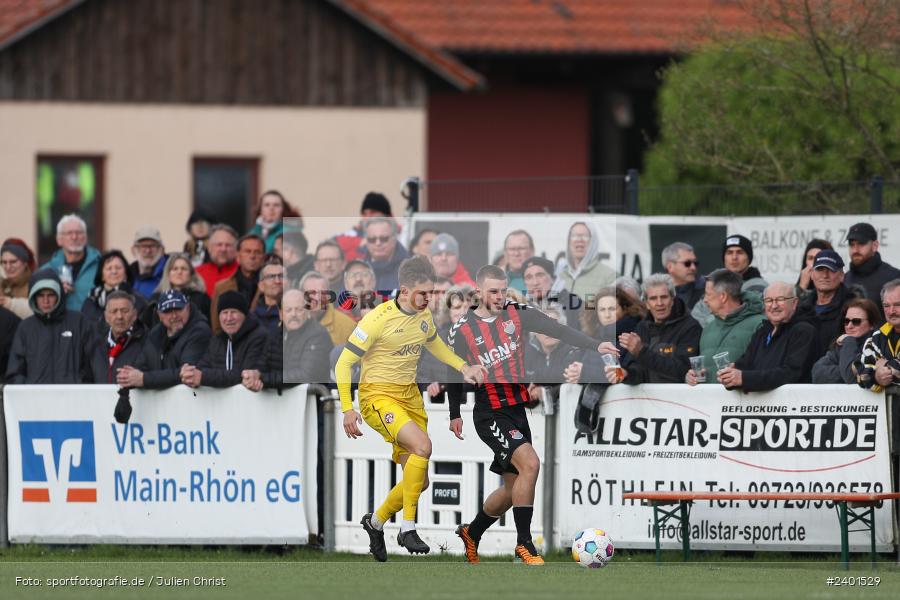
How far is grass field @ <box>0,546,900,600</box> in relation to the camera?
980cm

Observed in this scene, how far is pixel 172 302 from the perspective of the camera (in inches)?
547

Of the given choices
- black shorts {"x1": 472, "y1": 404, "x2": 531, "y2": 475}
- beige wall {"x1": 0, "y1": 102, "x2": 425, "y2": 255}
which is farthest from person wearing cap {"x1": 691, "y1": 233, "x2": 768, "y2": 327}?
beige wall {"x1": 0, "y1": 102, "x2": 425, "y2": 255}

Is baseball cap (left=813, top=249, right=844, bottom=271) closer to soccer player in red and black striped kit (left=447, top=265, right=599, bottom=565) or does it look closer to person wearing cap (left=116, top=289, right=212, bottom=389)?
soccer player in red and black striped kit (left=447, top=265, right=599, bottom=565)

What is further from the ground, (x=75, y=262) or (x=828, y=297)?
(x=75, y=262)

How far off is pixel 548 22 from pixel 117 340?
50.2ft

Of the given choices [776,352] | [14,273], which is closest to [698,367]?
[776,352]

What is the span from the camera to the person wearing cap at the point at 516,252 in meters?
14.2

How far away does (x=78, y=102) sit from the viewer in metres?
24.6

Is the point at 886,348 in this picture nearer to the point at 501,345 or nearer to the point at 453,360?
the point at 501,345

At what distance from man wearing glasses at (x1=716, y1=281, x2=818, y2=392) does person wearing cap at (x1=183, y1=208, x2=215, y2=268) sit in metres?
5.41

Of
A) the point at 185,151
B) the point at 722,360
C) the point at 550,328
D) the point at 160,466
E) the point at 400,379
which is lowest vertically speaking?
the point at 160,466

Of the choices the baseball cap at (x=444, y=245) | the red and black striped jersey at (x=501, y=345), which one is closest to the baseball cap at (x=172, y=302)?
the baseball cap at (x=444, y=245)

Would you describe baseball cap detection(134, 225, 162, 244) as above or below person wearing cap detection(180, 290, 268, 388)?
above

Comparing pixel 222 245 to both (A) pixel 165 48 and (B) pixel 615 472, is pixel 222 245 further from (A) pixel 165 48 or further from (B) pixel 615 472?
(A) pixel 165 48
